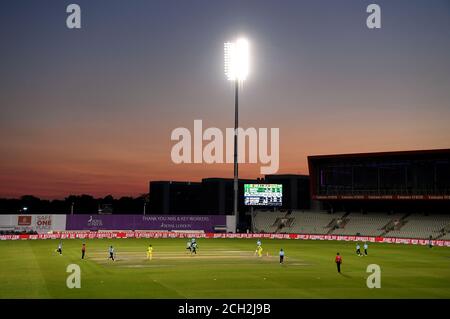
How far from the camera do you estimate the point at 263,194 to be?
3115 inches

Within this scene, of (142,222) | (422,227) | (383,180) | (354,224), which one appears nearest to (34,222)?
(142,222)

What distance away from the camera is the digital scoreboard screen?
79.0 meters

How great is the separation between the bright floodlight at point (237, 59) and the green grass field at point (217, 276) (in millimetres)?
24613

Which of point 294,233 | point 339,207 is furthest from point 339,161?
point 294,233

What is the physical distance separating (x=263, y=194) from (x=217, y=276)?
4924cm

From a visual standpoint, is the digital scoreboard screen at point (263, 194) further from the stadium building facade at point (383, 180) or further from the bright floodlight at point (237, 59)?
the bright floodlight at point (237, 59)

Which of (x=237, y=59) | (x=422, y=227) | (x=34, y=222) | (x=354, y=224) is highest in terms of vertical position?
(x=237, y=59)

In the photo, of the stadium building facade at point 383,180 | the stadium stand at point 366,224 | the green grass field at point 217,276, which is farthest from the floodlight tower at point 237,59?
the stadium stand at point 366,224

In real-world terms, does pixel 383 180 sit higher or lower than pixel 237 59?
lower

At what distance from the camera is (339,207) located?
284 ft

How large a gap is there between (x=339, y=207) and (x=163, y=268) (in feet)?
189

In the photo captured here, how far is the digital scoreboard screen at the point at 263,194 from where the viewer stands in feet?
259

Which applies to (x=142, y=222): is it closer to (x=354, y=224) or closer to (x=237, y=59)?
(x=237, y=59)
